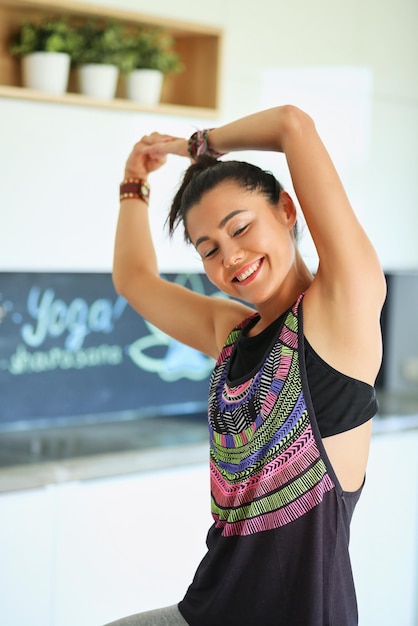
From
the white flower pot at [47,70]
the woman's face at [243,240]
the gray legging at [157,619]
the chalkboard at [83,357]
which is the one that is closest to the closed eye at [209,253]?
the woman's face at [243,240]

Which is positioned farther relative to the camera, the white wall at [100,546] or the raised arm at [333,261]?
the white wall at [100,546]

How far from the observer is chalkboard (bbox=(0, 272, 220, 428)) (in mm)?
2873

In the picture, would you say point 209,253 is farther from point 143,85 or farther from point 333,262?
point 143,85

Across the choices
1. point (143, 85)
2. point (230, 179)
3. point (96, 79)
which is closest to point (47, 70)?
point (96, 79)

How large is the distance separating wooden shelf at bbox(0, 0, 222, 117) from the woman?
Answer: 1.22 m

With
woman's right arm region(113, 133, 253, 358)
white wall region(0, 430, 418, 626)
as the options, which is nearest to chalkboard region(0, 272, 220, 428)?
white wall region(0, 430, 418, 626)

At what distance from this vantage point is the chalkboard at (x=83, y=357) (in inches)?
113

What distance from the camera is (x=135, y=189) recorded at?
1.66m

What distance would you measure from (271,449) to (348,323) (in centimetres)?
20

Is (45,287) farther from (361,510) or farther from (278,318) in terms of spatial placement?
(278,318)

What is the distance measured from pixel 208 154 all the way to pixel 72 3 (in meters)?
1.20


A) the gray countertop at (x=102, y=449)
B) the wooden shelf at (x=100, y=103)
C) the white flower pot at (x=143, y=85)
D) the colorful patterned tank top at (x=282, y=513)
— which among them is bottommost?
the gray countertop at (x=102, y=449)

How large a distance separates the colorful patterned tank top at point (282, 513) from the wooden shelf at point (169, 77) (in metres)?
1.42

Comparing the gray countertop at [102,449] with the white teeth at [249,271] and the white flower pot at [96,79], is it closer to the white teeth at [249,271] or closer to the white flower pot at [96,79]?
the white flower pot at [96,79]
